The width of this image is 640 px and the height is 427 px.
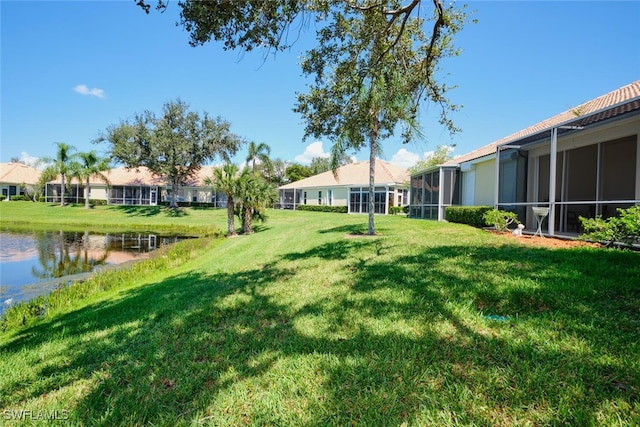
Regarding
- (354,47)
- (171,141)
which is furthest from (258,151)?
(354,47)

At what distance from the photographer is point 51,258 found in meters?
14.8

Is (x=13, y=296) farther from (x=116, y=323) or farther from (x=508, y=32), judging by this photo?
(x=508, y=32)

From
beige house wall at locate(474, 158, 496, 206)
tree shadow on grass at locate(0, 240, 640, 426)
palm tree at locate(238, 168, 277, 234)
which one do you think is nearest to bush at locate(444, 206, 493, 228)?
beige house wall at locate(474, 158, 496, 206)

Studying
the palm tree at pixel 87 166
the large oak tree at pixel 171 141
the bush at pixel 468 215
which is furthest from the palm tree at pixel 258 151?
the bush at pixel 468 215

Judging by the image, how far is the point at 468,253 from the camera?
6.65 m

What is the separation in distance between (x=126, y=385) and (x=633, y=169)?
15.1 meters

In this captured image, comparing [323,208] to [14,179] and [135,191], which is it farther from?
[14,179]

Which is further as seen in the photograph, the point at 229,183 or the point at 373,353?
the point at 229,183

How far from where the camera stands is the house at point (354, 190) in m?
31.3

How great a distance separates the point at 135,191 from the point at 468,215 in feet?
158

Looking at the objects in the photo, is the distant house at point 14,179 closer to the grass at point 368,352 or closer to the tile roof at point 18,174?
the tile roof at point 18,174

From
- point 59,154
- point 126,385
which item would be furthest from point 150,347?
point 59,154

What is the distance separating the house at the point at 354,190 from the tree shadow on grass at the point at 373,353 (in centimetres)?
2316

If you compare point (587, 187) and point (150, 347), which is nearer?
point (150, 347)
